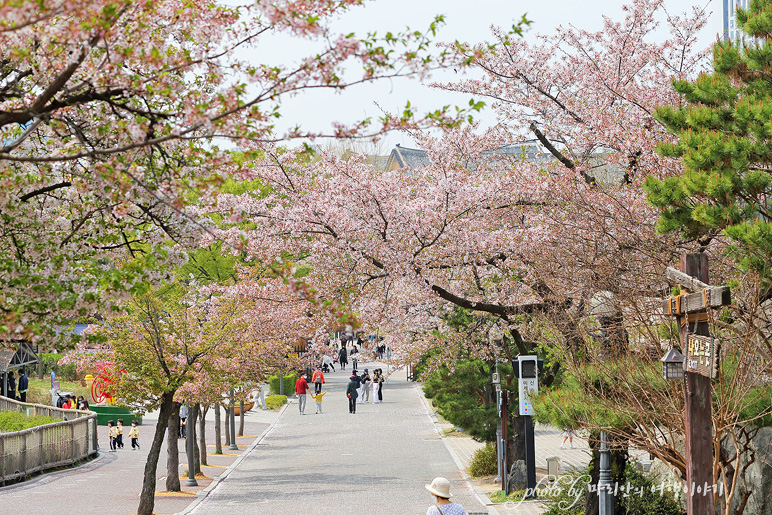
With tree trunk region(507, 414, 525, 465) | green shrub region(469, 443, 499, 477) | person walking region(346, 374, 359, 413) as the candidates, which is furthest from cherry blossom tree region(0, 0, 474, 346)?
person walking region(346, 374, 359, 413)

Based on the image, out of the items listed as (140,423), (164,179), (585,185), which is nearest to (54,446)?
(140,423)

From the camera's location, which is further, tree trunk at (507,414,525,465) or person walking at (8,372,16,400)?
person walking at (8,372,16,400)

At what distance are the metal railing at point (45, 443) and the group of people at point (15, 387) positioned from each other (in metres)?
6.71

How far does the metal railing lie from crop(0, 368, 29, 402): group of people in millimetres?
6708

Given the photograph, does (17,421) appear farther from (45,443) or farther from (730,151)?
(730,151)

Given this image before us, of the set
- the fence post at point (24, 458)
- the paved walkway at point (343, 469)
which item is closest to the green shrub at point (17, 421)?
the fence post at point (24, 458)

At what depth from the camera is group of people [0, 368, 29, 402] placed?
3716cm

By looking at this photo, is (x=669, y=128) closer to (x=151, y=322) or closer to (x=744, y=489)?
(x=744, y=489)

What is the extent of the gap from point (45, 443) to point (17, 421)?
98 cm

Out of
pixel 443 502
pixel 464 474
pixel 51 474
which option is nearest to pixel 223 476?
pixel 51 474

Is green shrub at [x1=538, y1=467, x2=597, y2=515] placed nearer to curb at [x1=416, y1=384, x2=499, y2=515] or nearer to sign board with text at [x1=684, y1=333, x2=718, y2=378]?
curb at [x1=416, y1=384, x2=499, y2=515]

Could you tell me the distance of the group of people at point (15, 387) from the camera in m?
37.2

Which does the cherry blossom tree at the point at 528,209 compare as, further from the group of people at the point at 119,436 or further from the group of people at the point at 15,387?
the group of people at the point at 15,387

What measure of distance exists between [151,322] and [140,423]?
65.1ft
